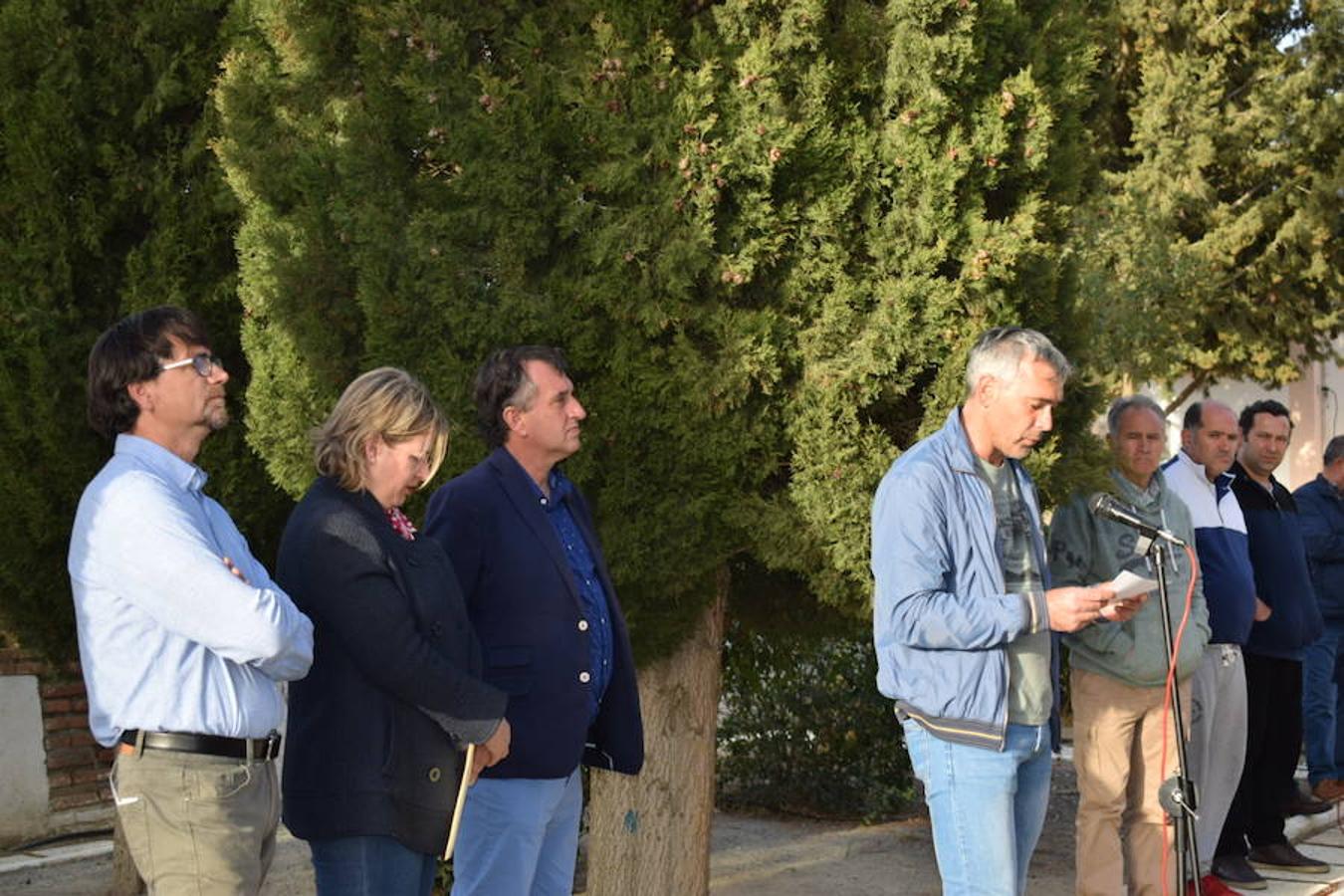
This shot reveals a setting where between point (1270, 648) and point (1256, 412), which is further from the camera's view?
point (1256, 412)

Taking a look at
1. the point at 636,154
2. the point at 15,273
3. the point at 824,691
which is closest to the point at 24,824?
the point at 15,273

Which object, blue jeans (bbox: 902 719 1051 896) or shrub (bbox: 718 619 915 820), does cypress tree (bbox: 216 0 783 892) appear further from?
shrub (bbox: 718 619 915 820)

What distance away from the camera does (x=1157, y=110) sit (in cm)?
2002

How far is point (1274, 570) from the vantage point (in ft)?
25.3

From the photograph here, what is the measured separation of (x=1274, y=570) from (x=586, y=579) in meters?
4.56

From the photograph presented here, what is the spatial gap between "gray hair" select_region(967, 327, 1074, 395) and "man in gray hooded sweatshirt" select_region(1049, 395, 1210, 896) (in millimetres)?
1699

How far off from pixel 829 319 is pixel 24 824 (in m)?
5.50

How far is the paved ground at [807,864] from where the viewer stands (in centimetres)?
718

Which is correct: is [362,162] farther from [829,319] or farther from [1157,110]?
[1157,110]

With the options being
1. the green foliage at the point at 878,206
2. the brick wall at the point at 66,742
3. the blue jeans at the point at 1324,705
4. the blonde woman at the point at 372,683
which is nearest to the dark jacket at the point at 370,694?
the blonde woman at the point at 372,683

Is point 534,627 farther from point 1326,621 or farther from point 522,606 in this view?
point 1326,621

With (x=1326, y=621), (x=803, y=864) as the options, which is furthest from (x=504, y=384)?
(x=1326, y=621)

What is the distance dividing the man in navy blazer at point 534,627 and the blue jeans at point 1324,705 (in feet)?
20.5

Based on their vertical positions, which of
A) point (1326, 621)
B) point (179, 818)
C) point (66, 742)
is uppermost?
point (179, 818)
